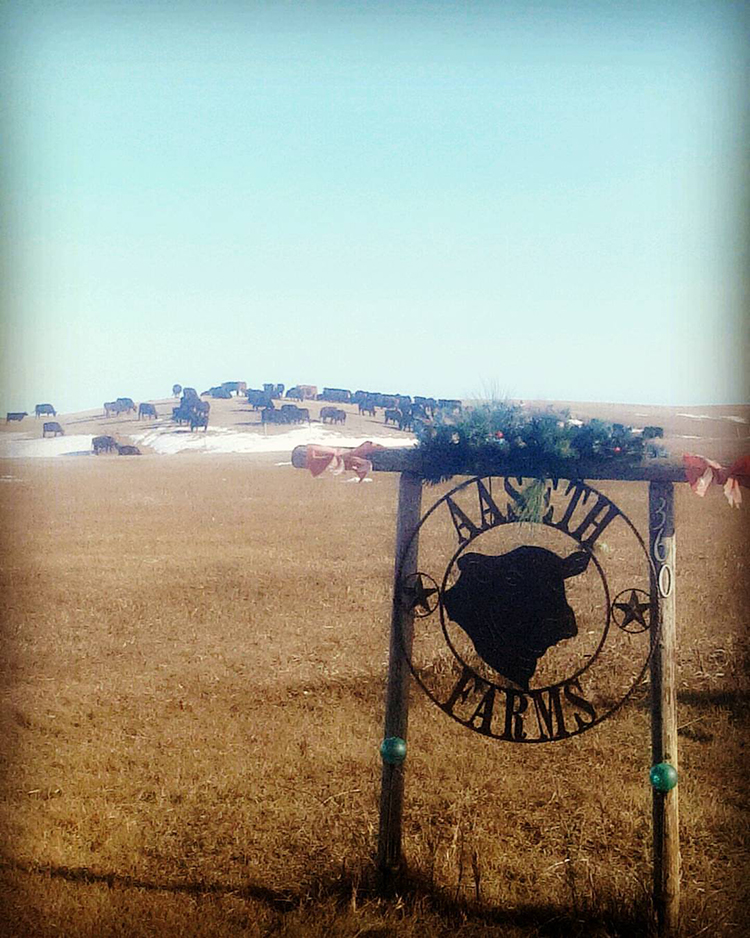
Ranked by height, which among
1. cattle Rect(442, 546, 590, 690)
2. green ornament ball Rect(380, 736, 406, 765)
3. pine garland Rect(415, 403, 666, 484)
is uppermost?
pine garland Rect(415, 403, 666, 484)

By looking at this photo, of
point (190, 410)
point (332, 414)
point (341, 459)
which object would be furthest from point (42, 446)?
point (341, 459)

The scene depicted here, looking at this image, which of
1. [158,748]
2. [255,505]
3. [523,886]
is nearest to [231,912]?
[523,886]

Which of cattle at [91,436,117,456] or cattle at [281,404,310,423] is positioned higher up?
cattle at [281,404,310,423]

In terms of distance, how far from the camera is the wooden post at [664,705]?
4230 millimetres

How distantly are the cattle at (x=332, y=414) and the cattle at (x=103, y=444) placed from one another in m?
3.11

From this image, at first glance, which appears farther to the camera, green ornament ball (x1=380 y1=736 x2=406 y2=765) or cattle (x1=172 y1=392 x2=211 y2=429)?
cattle (x1=172 y1=392 x2=211 y2=429)

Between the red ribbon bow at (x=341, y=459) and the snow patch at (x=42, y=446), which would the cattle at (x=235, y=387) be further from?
the red ribbon bow at (x=341, y=459)

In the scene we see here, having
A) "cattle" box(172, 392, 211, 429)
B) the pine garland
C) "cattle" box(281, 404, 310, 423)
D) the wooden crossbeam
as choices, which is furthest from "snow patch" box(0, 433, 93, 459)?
the pine garland

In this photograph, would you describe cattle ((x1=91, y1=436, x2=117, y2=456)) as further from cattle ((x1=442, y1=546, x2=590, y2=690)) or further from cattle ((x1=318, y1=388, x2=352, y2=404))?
cattle ((x1=442, y1=546, x2=590, y2=690))

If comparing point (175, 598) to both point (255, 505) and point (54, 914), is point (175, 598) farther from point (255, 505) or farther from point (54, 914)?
point (54, 914)

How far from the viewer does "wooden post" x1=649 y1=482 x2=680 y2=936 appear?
4.23 m

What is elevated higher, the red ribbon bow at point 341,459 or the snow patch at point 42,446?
the red ribbon bow at point 341,459

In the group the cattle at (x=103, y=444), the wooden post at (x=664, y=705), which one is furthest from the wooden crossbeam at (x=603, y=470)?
the cattle at (x=103, y=444)

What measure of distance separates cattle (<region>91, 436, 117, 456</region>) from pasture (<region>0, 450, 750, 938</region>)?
0.36m
